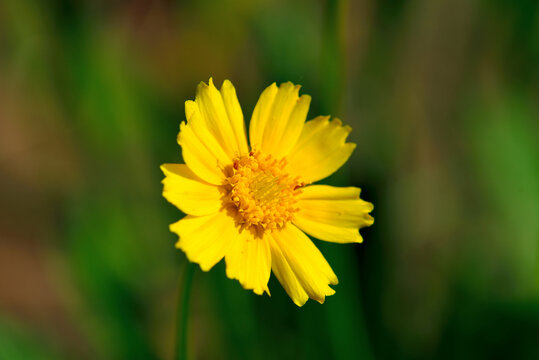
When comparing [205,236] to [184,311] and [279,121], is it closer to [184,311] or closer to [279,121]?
[184,311]

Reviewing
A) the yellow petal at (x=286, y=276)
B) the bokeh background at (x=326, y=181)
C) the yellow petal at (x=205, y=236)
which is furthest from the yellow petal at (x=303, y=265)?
the bokeh background at (x=326, y=181)

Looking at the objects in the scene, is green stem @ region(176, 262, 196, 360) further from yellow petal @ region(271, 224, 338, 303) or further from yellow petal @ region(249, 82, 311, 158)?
yellow petal @ region(249, 82, 311, 158)

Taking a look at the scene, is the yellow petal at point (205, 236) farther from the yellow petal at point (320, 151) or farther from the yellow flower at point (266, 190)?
the yellow petal at point (320, 151)
